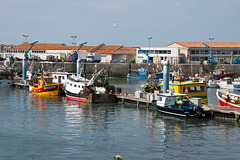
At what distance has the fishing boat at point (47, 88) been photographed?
55969mm

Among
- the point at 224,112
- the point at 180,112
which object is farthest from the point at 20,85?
the point at 224,112

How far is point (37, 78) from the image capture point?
61.7 metres

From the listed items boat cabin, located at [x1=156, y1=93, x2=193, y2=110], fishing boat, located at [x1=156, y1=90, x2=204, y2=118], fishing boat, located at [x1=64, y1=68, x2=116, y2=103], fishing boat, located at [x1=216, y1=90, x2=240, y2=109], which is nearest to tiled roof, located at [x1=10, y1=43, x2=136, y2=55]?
fishing boat, located at [x1=64, y1=68, x2=116, y2=103]

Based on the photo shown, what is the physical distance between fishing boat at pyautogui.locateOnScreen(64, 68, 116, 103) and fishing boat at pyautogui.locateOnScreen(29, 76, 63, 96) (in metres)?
4.86

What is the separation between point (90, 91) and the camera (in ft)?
157

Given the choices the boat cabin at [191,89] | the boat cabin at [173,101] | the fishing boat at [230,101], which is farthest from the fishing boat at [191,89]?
the boat cabin at [173,101]

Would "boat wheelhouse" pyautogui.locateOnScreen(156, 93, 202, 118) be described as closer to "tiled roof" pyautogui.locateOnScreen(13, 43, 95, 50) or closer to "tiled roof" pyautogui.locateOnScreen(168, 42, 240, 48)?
"tiled roof" pyautogui.locateOnScreen(168, 42, 240, 48)

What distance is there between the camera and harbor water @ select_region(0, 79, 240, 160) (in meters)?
25.3

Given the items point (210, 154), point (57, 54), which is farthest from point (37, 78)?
point (57, 54)

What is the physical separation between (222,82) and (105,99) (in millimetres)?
31240

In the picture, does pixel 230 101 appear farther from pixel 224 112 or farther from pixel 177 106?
pixel 177 106

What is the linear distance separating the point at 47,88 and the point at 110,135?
27859 millimetres

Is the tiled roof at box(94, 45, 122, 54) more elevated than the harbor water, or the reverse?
the tiled roof at box(94, 45, 122, 54)

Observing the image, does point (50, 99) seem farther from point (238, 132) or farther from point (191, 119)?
point (238, 132)
